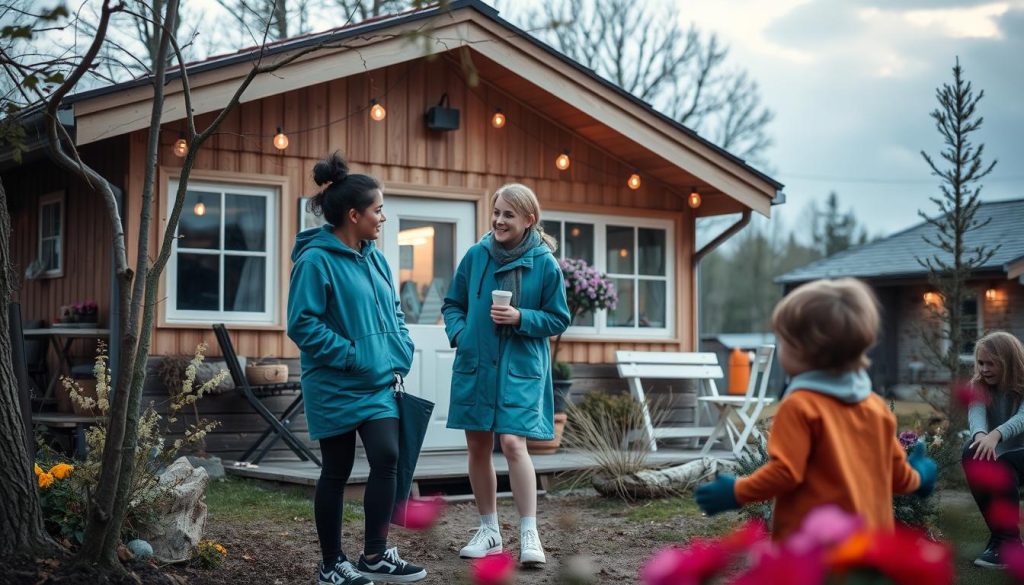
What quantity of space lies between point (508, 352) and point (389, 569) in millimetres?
1098

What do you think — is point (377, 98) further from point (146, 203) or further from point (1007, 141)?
point (1007, 141)

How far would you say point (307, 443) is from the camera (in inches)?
332

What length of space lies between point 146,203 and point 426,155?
5.39m

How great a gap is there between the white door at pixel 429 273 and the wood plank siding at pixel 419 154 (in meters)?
0.16

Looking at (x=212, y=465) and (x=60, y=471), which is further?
(x=212, y=465)

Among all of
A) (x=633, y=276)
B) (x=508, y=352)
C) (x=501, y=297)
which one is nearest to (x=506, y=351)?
(x=508, y=352)

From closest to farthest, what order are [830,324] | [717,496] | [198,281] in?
[717,496] < [830,324] < [198,281]

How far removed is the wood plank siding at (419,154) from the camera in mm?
8234

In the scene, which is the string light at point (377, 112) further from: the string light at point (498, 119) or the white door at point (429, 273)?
the string light at point (498, 119)

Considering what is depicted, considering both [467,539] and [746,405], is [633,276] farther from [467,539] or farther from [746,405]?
[467,539]

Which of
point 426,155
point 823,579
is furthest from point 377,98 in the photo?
point 823,579

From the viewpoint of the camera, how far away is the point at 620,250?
10164 millimetres

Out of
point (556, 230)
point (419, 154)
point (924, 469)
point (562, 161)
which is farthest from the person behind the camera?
point (556, 230)

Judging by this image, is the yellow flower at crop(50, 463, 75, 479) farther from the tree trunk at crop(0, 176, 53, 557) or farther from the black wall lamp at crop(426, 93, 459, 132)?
the black wall lamp at crop(426, 93, 459, 132)
